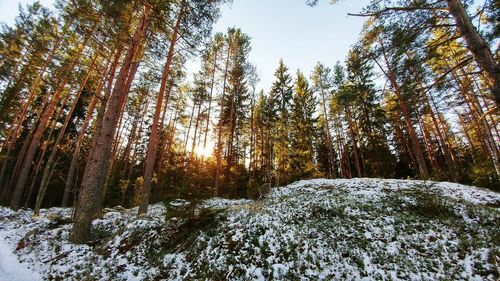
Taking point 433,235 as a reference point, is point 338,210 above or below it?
above

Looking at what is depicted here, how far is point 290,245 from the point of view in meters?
5.30

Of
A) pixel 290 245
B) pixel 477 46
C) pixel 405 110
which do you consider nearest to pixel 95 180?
pixel 290 245

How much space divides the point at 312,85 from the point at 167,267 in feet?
71.2

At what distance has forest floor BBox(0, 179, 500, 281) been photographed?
451 cm

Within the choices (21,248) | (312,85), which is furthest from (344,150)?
(21,248)

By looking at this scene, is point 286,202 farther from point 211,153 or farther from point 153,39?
point 211,153

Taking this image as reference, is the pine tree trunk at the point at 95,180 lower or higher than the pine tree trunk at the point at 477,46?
lower

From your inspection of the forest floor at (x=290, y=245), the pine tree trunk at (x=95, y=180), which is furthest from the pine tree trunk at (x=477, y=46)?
the pine tree trunk at (x=95, y=180)

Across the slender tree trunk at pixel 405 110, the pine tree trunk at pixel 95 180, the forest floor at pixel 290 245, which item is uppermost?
the slender tree trunk at pixel 405 110

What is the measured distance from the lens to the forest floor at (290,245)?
451 centimetres

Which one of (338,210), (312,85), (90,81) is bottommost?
(338,210)

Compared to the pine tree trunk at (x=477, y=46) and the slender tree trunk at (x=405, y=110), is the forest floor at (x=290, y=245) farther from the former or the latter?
the pine tree trunk at (x=477, y=46)

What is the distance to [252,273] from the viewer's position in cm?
452

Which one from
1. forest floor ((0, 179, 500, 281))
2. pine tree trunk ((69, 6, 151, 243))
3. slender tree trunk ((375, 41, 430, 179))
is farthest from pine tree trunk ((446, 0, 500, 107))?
pine tree trunk ((69, 6, 151, 243))
